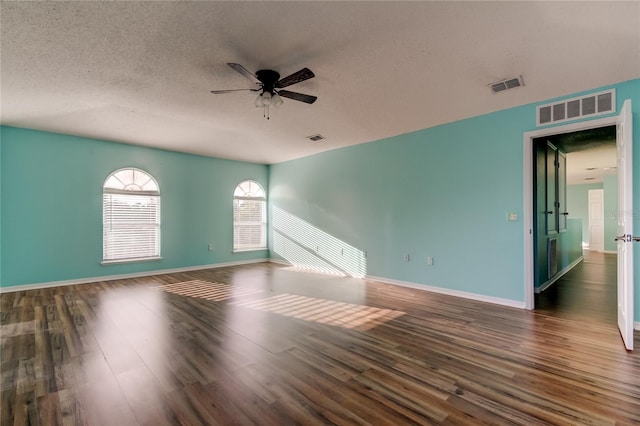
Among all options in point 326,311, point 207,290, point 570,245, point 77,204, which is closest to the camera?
point 326,311

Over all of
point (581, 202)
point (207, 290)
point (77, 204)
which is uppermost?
point (581, 202)

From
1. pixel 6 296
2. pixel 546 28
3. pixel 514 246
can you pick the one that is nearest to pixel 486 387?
pixel 514 246

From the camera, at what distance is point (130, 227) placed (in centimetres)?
602

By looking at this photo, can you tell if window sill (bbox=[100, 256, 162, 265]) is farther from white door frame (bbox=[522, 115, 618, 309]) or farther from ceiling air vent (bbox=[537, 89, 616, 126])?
ceiling air vent (bbox=[537, 89, 616, 126])

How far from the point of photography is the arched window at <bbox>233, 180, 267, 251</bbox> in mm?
7625

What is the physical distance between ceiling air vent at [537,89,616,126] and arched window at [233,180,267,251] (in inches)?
245

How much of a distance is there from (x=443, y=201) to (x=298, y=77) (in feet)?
10.1

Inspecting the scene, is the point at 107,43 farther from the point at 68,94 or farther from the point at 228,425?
the point at 228,425

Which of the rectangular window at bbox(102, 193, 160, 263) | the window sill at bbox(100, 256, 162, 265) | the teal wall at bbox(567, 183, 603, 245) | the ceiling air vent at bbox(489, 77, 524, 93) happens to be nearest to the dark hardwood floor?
the window sill at bbox(100, 256, 162, 265)

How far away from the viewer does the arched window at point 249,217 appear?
762 cm

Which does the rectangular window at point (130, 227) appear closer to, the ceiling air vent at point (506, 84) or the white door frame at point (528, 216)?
the ceiling air vent at point (506, 84)

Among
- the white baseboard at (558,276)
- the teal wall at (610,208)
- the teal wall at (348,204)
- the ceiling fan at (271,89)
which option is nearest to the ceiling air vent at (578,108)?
the teal wall at (348,204)

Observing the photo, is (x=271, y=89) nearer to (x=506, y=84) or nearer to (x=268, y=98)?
(x=268, y=98)

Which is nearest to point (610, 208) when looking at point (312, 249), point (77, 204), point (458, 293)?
point (458, 293)
